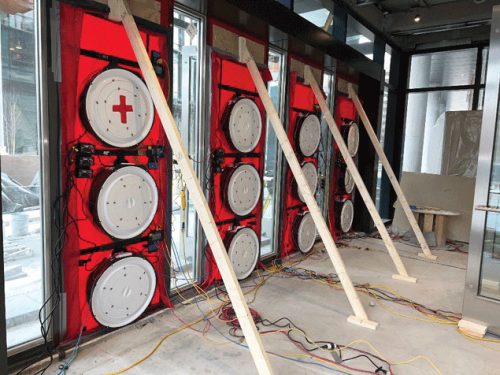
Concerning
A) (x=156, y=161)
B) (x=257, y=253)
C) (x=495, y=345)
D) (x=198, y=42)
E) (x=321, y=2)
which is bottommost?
(x=495, y=345)

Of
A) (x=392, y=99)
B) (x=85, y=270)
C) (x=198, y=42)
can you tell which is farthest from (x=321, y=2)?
(x=85, y=270)

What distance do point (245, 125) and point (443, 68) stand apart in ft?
17.0

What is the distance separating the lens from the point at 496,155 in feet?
9.81

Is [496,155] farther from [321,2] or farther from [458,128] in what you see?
[458,128]

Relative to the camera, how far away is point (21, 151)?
2.23m

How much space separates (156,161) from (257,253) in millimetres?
1714

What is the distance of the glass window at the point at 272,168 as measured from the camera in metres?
4.44

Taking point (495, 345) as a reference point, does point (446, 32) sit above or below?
above

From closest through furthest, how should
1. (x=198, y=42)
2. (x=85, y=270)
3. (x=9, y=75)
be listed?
1. (x=9, y=75)
2. (x=85, y=270)
3. (x=198, y=42)

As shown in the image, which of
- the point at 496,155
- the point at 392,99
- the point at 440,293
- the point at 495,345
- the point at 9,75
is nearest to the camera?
the point at 9,75

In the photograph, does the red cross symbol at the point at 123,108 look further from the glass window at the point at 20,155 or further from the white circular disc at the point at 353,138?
the white circular disc at the point at 353,138

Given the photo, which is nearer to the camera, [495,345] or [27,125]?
[27,125]

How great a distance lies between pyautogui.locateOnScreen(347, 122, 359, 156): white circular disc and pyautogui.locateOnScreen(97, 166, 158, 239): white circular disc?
12.8 ft

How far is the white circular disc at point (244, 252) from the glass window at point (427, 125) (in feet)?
14.7
